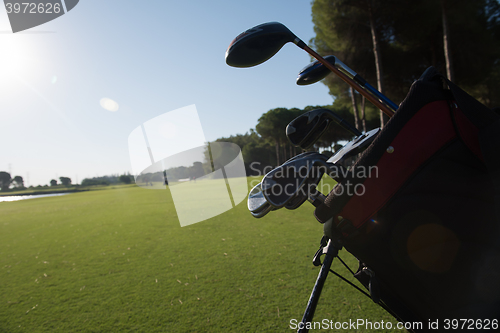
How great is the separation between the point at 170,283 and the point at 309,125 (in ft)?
7.57

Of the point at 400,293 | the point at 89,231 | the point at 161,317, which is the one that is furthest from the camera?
the point at 89,231

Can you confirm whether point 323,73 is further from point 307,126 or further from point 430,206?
point 430,206

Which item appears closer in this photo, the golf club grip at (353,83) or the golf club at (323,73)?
the golf club grip at (353,83)

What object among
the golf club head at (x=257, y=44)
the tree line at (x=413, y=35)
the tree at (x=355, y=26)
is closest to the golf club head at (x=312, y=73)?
the golf club head at (x=257, y=44)

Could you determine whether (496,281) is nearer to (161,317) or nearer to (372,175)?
(372,175)

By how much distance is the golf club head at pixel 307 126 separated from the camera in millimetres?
1360

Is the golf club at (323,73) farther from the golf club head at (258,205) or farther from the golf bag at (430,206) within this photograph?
the golf club head at (258,205)

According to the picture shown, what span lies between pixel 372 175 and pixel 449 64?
11509 mm

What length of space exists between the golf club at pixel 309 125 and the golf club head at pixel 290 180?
1.89 feet

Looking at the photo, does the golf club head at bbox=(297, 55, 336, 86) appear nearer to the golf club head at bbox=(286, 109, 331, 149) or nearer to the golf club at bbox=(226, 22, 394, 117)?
the golf club at bbox=(226, 22, 394, 117)

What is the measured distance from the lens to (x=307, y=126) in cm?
139

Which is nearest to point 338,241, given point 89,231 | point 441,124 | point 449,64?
point 441,124

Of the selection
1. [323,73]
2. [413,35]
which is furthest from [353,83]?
[413,35]

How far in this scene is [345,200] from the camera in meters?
0.94
